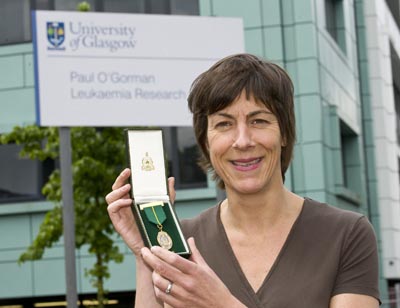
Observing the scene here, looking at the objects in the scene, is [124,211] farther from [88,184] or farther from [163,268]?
[88,184]

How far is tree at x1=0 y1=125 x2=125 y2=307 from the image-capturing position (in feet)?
49.3

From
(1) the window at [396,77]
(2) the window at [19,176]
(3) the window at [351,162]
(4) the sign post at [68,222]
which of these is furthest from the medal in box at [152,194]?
(1) the window at [396,77]

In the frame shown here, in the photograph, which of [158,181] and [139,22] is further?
[139,22]

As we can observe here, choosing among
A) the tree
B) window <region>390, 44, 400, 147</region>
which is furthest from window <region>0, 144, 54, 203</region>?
window <region>390, 44, 400, 147</region>

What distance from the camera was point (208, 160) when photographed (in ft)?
10.8

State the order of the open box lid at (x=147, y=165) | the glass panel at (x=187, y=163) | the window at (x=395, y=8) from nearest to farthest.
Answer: the open box lid at (x=147, y=165) → the glass panel at (x=187, y=163) → the window at (x=395, y=8)

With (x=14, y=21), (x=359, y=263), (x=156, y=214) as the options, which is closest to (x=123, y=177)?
(x=156, y=214)

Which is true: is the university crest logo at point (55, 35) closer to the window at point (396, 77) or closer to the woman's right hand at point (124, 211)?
the woman's right hand at point (124, 211)

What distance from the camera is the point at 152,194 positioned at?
2.92 meters

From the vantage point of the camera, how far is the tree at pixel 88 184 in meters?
15.0

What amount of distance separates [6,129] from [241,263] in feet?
63.1

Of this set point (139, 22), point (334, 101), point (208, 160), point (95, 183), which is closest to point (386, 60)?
point (334, 101)

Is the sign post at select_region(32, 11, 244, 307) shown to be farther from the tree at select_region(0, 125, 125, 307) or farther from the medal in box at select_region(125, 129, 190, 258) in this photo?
the medal in box at select_region(125, 129, 190, 258)

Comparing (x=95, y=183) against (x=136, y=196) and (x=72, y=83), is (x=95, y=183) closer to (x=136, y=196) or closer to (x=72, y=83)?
(x=72, y=83)
